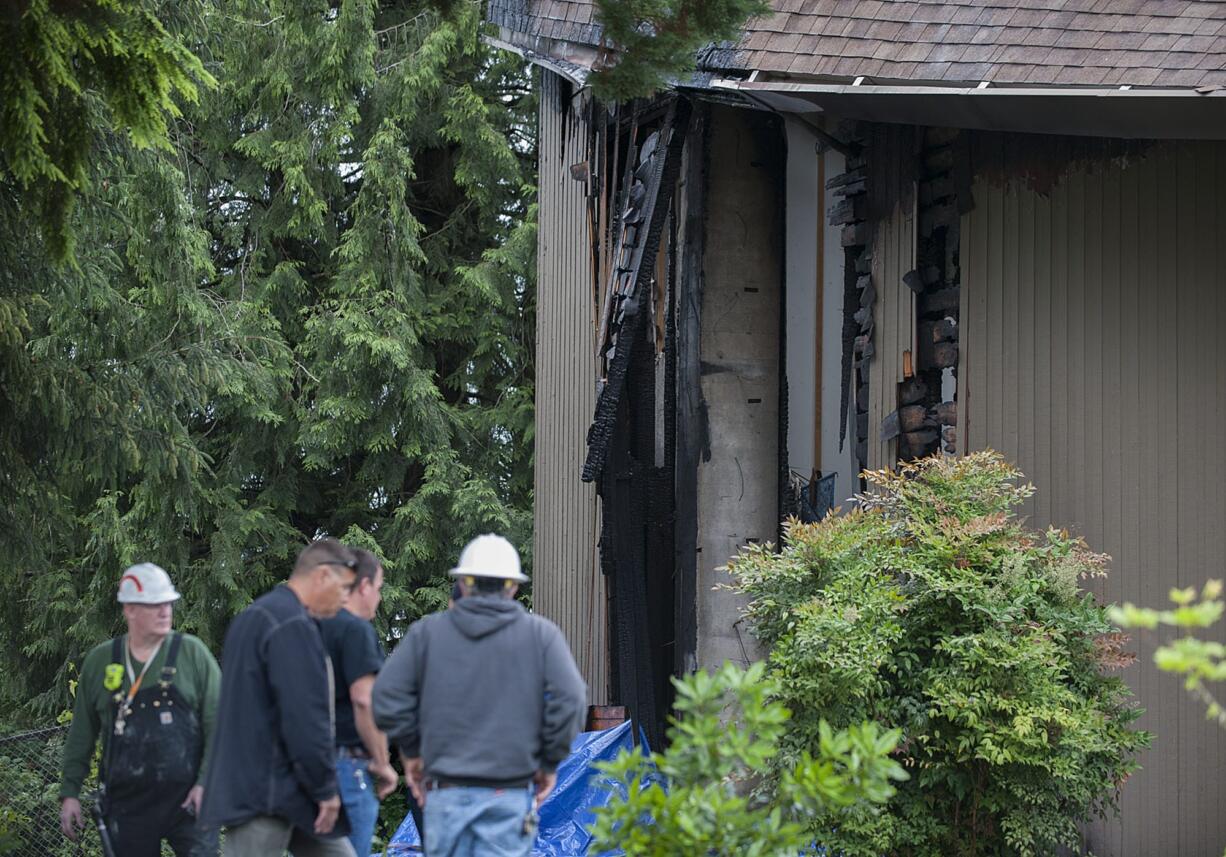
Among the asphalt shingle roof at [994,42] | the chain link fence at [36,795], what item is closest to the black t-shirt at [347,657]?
the asphalt shingle roof at [994,42]

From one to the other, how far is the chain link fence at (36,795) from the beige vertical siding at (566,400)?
4375 millimetres

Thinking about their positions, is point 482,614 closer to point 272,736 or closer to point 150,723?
point 272,736

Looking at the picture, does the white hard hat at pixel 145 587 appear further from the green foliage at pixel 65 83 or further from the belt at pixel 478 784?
the green foliage at pixel 65 83

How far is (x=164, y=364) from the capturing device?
13.1 m

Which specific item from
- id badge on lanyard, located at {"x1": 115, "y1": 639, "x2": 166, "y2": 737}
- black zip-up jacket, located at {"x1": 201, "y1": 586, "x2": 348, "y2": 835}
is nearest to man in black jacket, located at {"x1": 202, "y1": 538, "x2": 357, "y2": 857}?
black zip-up jacket, located at {"x1": 201, "y1": 586, "x2": 348, "y2": 835}

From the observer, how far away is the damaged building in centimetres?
898

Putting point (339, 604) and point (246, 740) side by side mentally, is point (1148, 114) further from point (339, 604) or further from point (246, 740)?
point (246, 740)

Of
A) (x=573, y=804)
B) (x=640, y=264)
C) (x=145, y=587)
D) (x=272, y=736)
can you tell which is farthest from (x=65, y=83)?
(x=573, y=804)

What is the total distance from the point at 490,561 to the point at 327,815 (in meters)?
1.09

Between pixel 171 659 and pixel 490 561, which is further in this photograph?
pixel 171 659

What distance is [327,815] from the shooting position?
5496 mm

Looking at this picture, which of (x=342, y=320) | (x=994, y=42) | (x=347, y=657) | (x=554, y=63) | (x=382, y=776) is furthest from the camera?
(x=342, y=320)

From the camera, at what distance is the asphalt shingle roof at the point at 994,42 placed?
852cm

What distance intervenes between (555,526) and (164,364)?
4042mm
